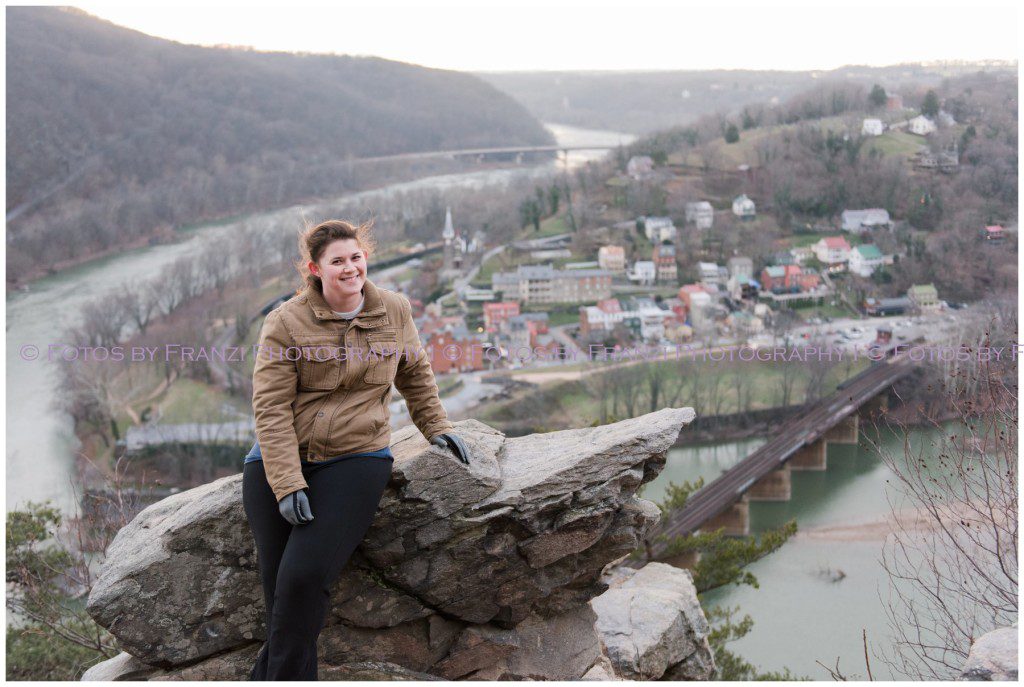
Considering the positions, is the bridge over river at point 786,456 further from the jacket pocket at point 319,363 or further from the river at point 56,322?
the river at point 56,322

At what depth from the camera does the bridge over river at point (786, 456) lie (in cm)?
934

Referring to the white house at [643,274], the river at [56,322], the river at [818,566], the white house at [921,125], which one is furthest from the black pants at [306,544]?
the white house at [921,125]

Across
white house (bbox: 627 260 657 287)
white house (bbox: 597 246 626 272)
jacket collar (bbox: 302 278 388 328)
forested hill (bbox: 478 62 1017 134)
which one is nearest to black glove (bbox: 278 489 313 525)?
jacket collar (bbox: 302 278 388 328)

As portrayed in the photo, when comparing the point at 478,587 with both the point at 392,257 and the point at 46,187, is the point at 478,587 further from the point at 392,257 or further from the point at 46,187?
the point at 46,187

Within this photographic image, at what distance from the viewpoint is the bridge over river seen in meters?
9.34

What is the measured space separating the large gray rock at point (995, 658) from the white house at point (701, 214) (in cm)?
1806

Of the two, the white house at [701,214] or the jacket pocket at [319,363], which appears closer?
the jacket pocket at [319,363]

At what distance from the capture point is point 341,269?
5.78 feet

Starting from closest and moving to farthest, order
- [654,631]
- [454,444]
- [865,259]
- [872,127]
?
[454,444] → [654,631] → [865,259] → [872,127]

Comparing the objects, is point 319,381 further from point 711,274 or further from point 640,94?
point 640,94

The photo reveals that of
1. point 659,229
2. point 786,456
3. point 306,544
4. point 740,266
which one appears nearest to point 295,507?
point 306,544

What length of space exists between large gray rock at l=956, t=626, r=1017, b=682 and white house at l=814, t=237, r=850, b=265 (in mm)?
16044

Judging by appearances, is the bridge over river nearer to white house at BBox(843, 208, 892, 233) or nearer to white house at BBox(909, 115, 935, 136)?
white house at BBox(843, 208, 892, 233)

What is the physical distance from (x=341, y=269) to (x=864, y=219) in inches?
723
